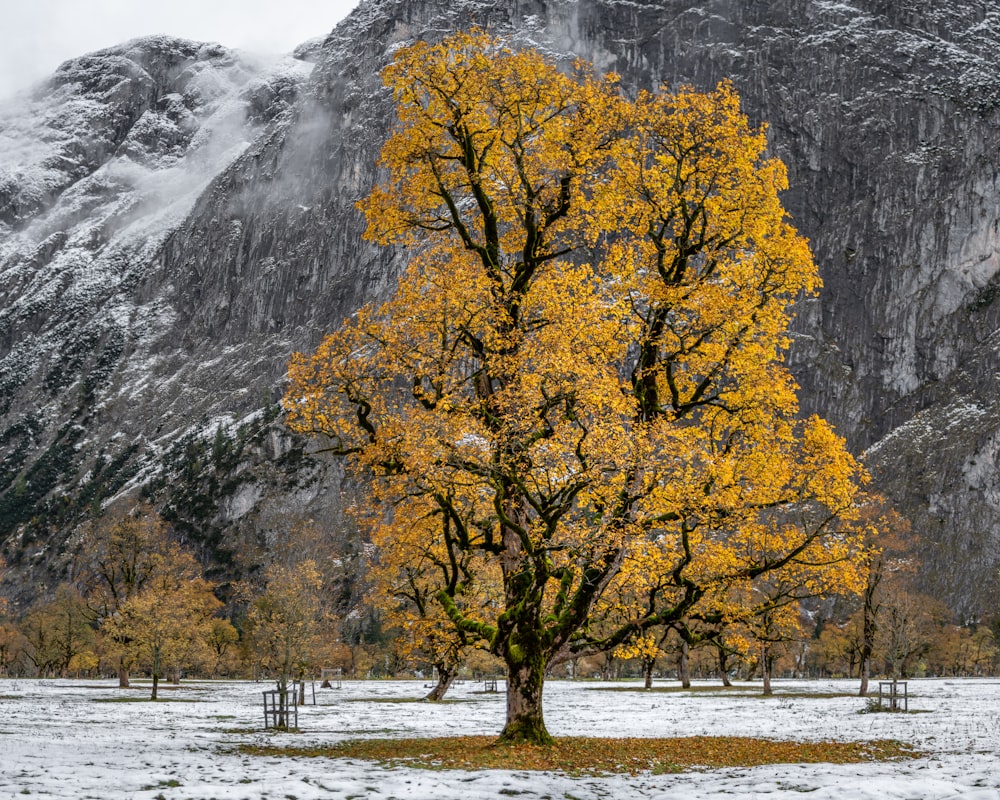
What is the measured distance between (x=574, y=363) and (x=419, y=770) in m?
10.3

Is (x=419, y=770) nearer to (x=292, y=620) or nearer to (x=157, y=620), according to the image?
(x=292, y=620)

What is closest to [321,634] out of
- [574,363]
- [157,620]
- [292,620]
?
[157,620]

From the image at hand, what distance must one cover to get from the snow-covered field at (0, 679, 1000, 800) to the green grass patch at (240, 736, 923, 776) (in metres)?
1.20

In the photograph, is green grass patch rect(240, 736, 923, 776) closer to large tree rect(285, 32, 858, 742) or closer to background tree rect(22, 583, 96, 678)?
large tree rect(285, 32, 858, 742)

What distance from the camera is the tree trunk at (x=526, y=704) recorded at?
2459 cm

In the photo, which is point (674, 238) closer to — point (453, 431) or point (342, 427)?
point (453, 431)

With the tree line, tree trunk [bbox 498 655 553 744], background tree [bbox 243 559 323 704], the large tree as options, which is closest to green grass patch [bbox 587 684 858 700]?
the tree line

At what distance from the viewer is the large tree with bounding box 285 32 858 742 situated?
23203 millimetres

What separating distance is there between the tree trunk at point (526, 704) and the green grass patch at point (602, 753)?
463 millimetres

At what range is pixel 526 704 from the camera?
2477 centimetres

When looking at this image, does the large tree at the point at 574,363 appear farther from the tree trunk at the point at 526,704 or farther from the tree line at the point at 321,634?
the tree line at the point at 321,634

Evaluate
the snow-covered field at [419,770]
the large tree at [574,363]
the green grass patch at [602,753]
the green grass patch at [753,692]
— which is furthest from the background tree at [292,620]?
the green grass patch at [753,692]

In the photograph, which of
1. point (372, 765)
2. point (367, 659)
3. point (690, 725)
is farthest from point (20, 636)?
point (372, 765)

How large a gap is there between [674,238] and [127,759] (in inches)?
817
